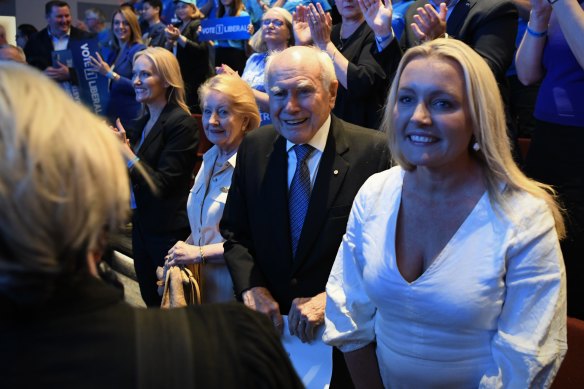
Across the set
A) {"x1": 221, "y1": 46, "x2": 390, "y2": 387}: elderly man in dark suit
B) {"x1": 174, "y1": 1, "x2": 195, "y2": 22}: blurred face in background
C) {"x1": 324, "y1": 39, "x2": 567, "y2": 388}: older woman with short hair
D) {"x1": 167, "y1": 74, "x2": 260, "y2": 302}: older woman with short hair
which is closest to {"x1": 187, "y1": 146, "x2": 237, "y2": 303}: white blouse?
{"x1": 167, "y1": 74, "x2": 260, "y2": 302}: older woman with short hair

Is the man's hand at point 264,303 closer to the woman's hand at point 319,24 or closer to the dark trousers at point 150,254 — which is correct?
the dark trousers at point 150,254

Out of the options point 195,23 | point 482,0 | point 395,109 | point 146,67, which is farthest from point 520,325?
point 195,23

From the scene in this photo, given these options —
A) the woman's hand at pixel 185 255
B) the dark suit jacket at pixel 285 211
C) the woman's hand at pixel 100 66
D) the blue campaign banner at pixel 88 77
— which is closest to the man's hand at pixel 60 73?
the blue campaign banner at pixel 88 77

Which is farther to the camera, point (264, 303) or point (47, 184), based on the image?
point (264, 303)

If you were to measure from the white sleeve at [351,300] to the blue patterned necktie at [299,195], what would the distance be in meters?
0.38

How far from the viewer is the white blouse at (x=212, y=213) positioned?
9.29 ft

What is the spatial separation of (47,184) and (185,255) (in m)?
1.96

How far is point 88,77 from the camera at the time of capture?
7.23 m

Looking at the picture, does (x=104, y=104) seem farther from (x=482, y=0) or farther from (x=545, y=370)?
(x=545, y=370)

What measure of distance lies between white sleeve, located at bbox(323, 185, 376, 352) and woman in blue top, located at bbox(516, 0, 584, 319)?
3.55ft

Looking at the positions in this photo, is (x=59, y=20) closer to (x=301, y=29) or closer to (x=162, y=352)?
(x=301, y=29)

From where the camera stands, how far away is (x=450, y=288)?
162 centimetres

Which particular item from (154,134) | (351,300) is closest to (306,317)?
(351,300)

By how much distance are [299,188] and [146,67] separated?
2114 millimetres
